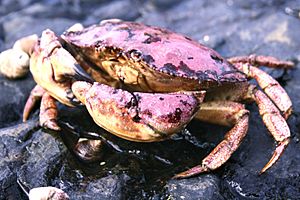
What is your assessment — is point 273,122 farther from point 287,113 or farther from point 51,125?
point 51,125

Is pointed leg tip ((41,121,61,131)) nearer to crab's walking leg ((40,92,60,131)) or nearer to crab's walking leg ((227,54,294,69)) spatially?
crab's walking leg ((40,92,60,131))

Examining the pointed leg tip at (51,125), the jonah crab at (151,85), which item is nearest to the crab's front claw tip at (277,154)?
the jonah crab at (151,85)

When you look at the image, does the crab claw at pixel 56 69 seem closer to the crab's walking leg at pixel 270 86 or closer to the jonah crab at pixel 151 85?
the jonah crab at pixel 151 85

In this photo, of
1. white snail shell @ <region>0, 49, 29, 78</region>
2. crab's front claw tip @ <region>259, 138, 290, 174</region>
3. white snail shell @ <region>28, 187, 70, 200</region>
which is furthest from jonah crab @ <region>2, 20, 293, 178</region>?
white snail shell @ <region>0, 49, 29, 78</region>

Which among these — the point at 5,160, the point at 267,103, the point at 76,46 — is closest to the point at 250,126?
the point at 267,103

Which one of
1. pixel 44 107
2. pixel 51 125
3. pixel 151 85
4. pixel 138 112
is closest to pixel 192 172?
pixel 138 112

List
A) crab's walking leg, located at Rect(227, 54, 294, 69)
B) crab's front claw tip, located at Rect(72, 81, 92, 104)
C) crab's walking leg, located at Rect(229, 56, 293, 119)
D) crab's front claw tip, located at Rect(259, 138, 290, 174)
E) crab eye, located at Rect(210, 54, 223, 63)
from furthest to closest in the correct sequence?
1. crab's walking leg, located at Rect(227, 54, 294, 69)
2. crab's walking leg, located at Rect(229, 56, 293, 119)
3. crab eye, located at Rect(210, 54, 223, 63)
4. crab's front claw tip, located at Rect(259, 138, 290, 174)
5. crab's front claw tip, located at Rect(72, 81, 92, 104)
